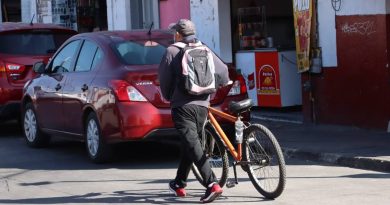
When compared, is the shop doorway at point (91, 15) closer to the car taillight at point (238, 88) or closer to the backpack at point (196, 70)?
the car taillight at point (238, 88)

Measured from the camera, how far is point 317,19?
12.6 m

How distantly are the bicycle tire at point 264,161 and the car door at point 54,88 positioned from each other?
152 inches

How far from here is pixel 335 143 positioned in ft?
35.8

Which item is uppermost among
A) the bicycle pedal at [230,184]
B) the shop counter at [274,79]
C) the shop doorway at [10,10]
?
the shop doorway at [10,10]

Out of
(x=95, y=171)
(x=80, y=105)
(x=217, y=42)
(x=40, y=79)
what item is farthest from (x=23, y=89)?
(x=217, y=42)

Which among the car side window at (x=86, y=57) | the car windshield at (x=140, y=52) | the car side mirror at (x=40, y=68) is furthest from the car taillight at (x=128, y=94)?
Result: the car side mirror at (x=40, y=68)

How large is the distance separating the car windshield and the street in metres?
1.28

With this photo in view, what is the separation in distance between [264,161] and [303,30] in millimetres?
5518

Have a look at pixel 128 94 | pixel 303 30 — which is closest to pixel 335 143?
pixel 303 30

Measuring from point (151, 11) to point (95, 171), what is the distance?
8572mm

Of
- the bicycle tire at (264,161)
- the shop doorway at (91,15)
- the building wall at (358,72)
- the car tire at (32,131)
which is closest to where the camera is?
the bicycle tire at (264,161)

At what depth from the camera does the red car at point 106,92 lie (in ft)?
31.4

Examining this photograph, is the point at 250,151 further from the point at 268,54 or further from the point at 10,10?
the point at 10,10

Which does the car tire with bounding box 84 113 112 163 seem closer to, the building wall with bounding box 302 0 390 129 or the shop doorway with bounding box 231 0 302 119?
the building wall with bounding box 302 0 390 129
